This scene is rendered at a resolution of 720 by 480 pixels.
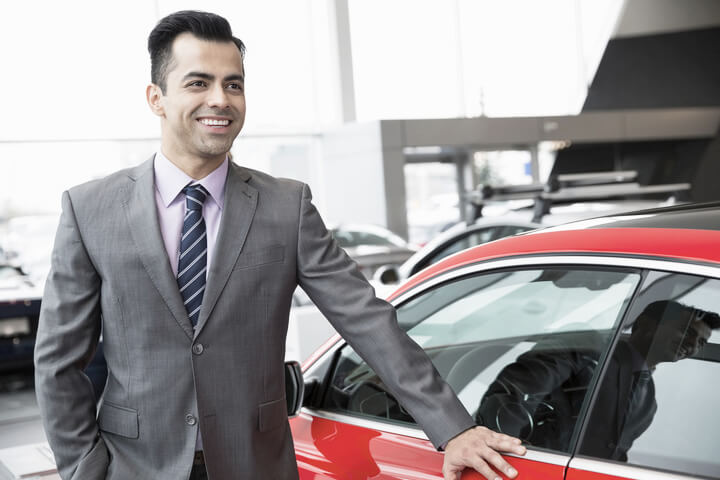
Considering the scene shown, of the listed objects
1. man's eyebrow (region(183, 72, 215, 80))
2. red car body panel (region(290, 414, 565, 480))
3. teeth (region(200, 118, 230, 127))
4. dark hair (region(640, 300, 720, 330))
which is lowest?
red car body panel (region(290, 414, 565, 480))

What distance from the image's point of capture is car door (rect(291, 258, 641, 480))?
1817 mm

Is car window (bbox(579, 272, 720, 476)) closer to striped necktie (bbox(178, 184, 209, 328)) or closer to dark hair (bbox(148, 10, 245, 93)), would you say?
striped necktie (bbox(178, 184, 209, 328))

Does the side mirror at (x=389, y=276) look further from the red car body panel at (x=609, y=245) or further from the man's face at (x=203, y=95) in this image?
the man's face at (x=203, y=95)

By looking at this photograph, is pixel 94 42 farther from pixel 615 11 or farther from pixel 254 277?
pixel 254 277

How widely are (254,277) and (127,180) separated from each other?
364 millimetres

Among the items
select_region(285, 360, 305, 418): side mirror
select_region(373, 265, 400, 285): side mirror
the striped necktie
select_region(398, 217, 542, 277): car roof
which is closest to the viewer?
the striped necktie

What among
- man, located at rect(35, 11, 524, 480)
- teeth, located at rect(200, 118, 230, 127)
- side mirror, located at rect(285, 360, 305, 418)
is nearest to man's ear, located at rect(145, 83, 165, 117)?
man, located at rect(35, 11, 524, 480)

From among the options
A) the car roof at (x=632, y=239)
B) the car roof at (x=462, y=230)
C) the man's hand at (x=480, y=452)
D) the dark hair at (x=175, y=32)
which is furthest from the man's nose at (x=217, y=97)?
the car roof at (x=462, y=230)

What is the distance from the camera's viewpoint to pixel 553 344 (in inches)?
85.1

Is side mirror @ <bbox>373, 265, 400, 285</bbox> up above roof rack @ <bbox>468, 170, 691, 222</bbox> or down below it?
→ below

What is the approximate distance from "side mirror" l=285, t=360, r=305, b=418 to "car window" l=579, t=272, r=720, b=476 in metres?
0.83

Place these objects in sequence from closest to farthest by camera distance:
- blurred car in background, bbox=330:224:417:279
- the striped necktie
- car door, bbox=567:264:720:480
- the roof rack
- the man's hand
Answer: car door, bbox=567:264:720:480 < the man's hand < the striped necktie < the roof rack < blurred car in background, bbox=330:224:417:279

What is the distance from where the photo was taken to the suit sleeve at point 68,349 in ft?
5.78

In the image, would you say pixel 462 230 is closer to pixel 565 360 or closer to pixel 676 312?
pixel 565 360
